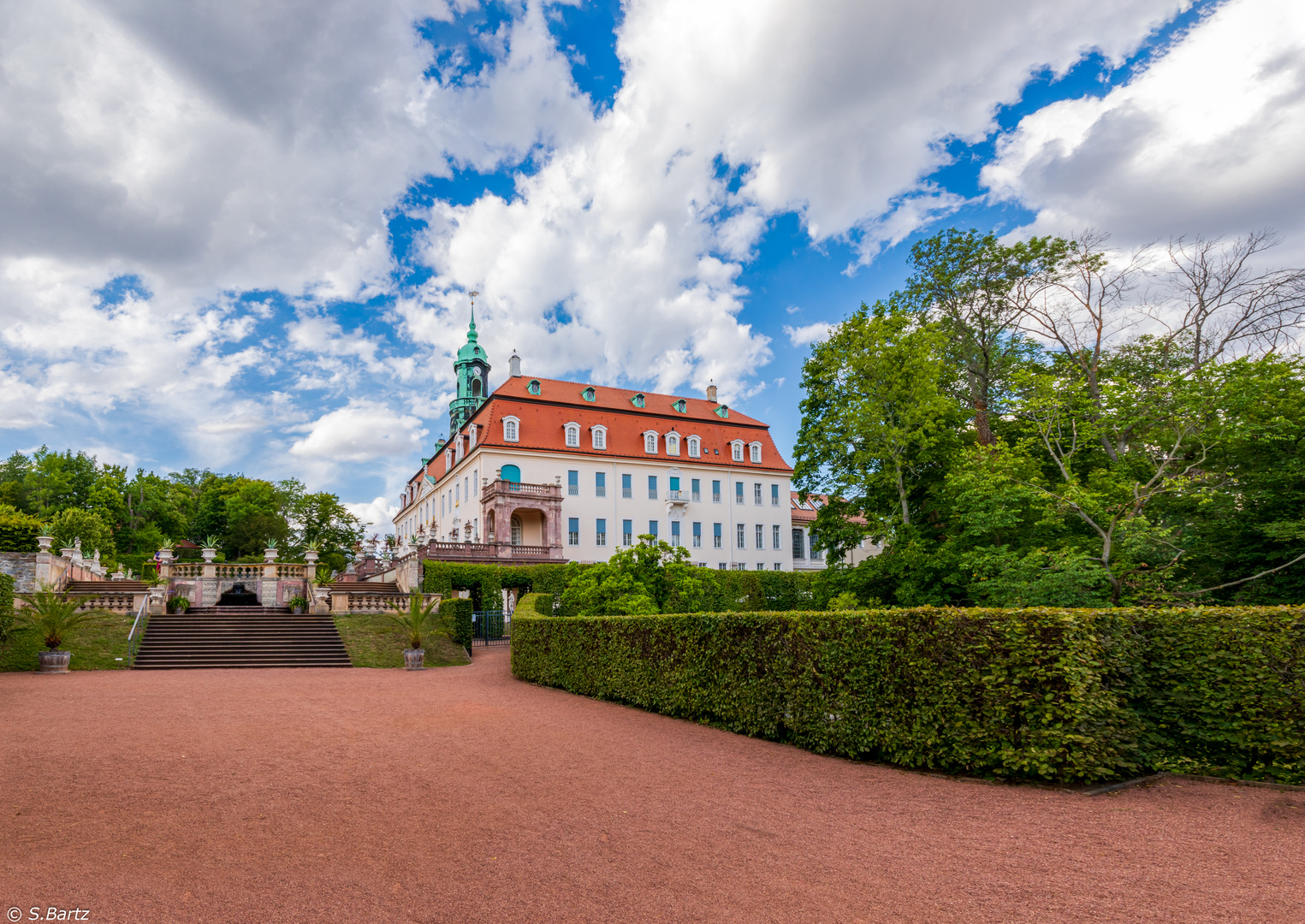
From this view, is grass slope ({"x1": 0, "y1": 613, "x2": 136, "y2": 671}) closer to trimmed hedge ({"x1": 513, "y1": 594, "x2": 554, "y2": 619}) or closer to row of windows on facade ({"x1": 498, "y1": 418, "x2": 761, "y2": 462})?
trimmed hedge ({"x1": 513, "y1": 594, "x2": 554, "y2": 619})

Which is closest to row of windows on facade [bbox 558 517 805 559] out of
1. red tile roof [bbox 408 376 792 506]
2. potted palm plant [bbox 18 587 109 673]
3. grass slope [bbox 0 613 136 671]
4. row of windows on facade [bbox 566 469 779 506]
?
row of windows on facade [bbox 566 469 779 506]

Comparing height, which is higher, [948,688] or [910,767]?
[948,688]

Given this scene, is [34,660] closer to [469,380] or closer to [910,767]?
[910,767]

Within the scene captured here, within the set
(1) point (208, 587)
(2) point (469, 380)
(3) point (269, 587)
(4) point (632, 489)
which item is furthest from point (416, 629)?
(2) point (469, 380)

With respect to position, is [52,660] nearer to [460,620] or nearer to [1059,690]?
[460,620]

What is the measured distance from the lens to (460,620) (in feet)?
83.1

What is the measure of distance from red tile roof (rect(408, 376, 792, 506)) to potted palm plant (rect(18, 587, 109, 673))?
25.7m

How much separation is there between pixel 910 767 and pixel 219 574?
106 ft

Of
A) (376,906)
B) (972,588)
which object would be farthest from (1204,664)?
(972,588)

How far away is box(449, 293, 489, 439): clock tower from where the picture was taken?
61.9 metres

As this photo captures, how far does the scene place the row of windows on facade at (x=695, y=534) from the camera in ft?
149

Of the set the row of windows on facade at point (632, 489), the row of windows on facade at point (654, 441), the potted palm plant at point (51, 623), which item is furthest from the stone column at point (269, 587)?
the row of windows on facade at point (654, 441)

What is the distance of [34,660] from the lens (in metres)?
18.2

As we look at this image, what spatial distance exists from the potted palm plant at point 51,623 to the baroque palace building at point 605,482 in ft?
61.4
